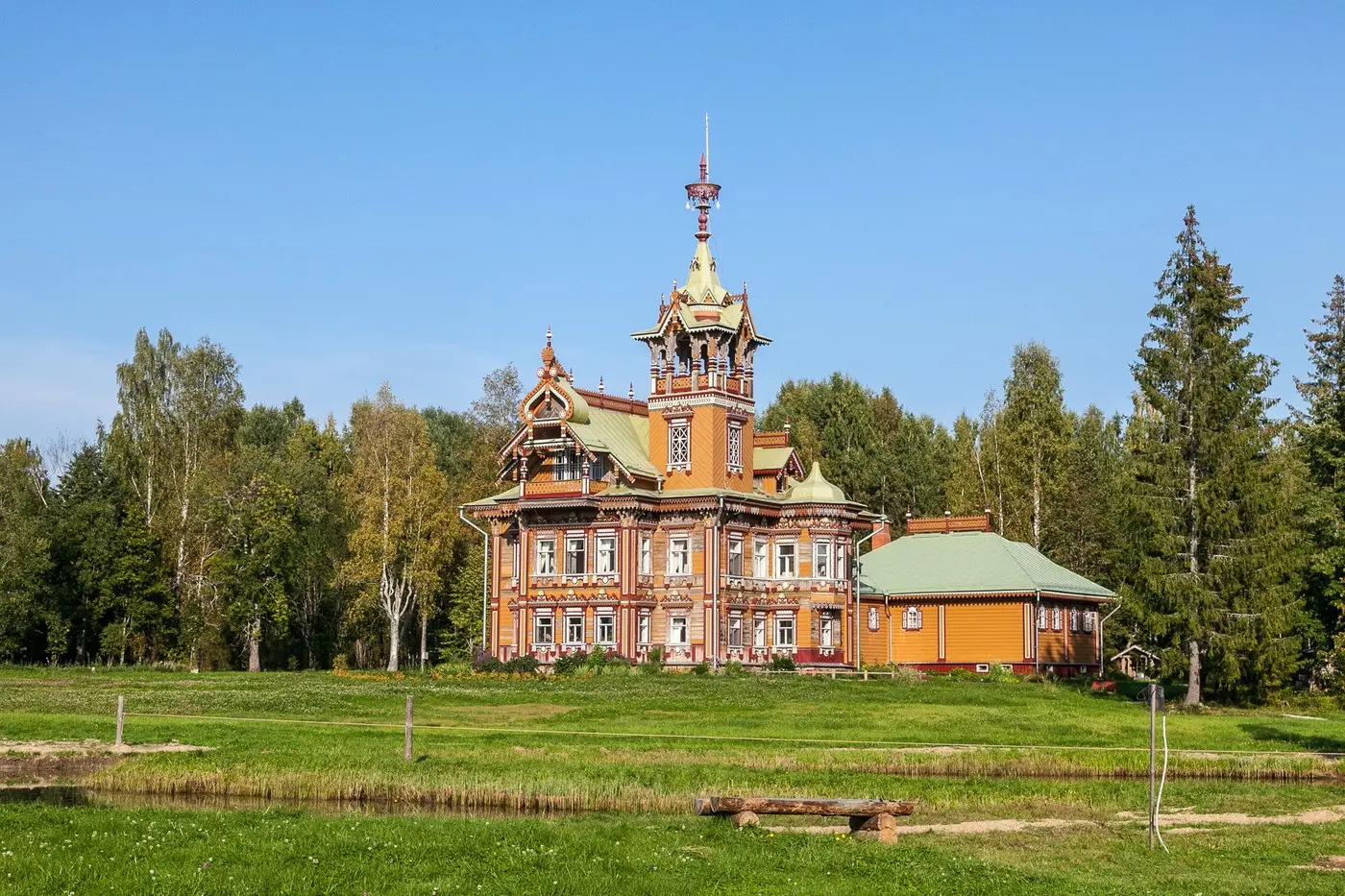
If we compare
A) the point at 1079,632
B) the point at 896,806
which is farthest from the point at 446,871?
the point at 1079,632

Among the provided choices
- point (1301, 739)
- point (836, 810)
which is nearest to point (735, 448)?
point (1301, 739)

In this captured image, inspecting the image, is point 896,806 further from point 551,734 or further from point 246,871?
point 551,734

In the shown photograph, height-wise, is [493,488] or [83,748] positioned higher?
[493,488]

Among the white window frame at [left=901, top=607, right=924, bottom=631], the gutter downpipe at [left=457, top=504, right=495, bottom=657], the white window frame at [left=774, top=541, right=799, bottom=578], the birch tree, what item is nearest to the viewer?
the white window frame at [left=774, top=541, right=799, bottom=578]

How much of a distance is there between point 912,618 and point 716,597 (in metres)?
11.6

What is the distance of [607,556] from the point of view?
69.6 metres

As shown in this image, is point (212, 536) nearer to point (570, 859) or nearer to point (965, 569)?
point (965, 569)

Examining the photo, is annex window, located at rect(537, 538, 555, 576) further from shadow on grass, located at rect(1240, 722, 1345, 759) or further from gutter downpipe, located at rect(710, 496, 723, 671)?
shadow on grass, located at rect(1240, 722, 1345, 759)

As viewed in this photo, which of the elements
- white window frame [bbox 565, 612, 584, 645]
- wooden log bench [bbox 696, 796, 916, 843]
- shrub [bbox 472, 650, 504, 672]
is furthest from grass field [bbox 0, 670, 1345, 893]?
white window frame [bbox 565, 612, 584, 645]

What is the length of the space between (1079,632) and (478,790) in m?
50.1

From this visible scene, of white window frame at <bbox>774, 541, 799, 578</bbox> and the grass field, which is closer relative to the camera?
the grass field

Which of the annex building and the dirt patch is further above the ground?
the annex building

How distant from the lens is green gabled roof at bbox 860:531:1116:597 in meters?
72.6

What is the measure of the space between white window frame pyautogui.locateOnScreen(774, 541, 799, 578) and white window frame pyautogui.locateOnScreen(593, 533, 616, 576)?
757cm
